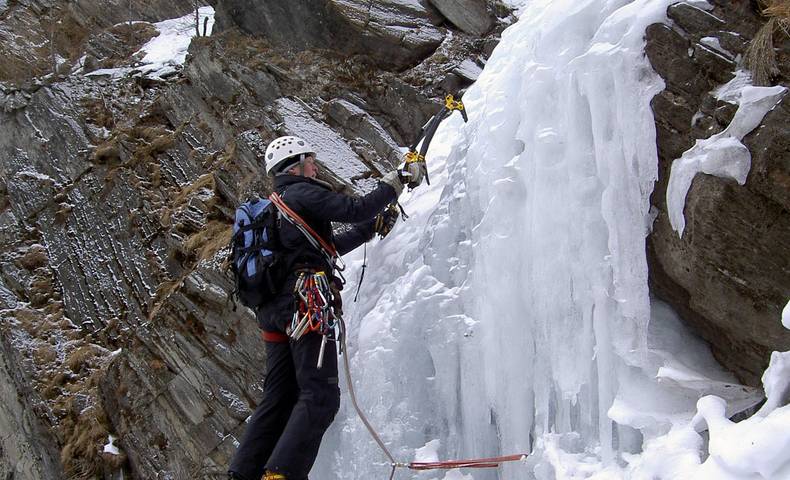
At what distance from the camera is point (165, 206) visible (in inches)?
386

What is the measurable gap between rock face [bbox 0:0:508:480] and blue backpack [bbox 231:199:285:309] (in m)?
2.05

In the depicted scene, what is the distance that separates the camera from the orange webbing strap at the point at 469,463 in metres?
3.68

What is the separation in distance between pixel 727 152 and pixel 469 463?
7.15 feet

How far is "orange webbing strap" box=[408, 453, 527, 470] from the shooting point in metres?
3.68

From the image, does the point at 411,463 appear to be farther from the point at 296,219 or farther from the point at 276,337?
the point at 296,219

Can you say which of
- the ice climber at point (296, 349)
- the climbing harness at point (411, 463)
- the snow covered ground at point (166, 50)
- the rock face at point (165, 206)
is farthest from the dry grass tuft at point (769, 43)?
the snow covered ground at point (166, 50)

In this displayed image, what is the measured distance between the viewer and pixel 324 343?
392cm

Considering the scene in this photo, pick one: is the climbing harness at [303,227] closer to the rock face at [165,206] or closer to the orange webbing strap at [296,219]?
the orange webbing strap at [296,219]

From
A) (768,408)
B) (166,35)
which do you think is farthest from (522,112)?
(166,35)

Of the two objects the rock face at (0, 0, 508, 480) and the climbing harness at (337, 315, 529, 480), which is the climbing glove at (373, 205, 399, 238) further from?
the rock face at (0, 0, 508, 480)

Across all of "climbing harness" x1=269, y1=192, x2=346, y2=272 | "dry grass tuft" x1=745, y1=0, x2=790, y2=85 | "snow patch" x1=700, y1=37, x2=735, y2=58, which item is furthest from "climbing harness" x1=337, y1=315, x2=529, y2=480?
"snow patch" x1=700, y1=37, x2=735, y2=58

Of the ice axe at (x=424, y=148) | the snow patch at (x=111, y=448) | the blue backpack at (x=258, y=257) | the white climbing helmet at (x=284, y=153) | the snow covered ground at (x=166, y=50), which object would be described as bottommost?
the snow patch at (x=111, y=448)

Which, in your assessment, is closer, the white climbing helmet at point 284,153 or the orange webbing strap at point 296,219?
the orange webbing strap at point 296,219

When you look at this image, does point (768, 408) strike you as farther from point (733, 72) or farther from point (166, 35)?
point (166, 35)
